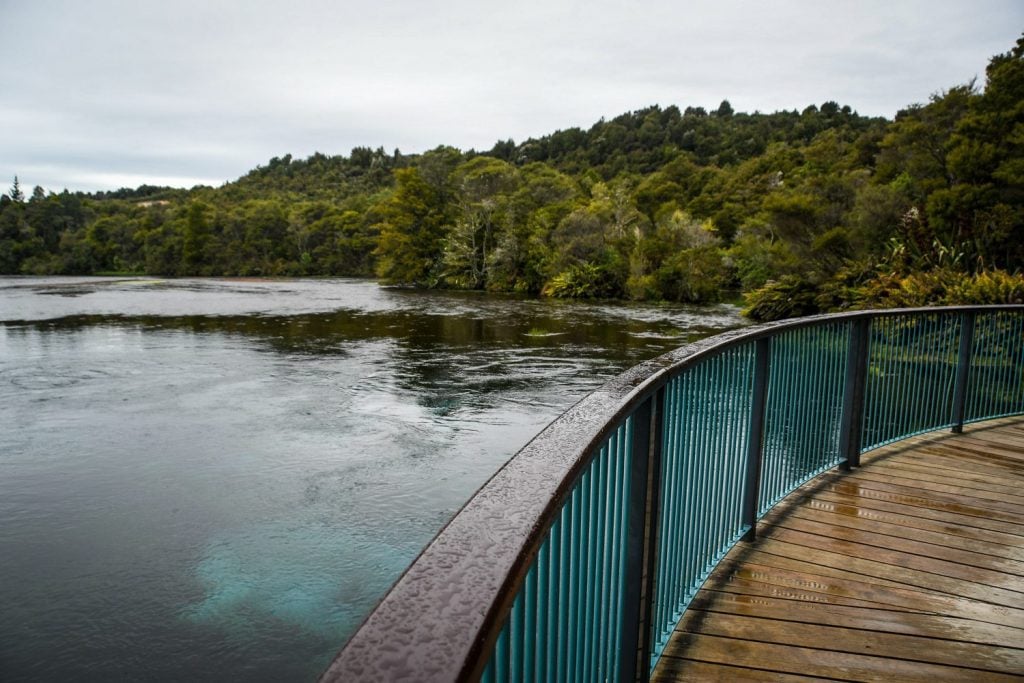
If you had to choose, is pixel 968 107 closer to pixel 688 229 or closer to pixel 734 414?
pixel 688 229

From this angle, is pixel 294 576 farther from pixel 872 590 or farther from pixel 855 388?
pixel 855 388

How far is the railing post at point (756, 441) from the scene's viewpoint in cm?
323

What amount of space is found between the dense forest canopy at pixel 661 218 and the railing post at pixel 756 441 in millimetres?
14089

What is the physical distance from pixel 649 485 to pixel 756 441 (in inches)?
34.0

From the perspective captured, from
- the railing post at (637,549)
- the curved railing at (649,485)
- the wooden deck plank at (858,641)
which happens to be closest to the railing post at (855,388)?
the curved railing at (649,485)

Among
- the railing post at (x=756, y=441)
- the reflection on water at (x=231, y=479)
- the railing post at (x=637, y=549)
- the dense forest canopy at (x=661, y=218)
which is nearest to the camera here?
the railing post at (x=637, y=549)

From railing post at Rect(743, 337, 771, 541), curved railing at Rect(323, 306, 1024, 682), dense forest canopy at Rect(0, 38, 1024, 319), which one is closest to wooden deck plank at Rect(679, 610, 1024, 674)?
curved railing at Rect(323, 306, 1024, 682)

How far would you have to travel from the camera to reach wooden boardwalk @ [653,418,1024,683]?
2295 mm

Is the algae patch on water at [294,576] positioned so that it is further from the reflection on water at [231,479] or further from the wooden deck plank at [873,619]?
the wooden deck plank at [873,619]

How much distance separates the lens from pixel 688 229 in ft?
124

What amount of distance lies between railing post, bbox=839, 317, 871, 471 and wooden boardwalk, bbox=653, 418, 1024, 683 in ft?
0.81

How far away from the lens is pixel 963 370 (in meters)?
5.15

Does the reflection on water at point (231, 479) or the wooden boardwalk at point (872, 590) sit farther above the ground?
the wooden boardwalk at point (872, 590)

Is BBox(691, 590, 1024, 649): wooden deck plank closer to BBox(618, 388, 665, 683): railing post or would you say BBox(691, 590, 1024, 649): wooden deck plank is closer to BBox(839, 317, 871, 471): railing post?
BBox(618, 388, 665, 683): railing post
